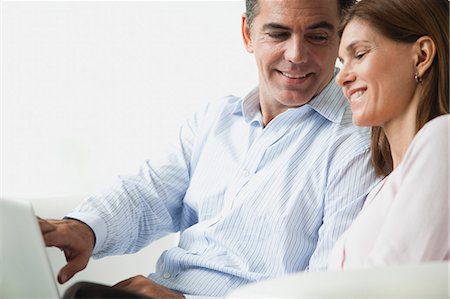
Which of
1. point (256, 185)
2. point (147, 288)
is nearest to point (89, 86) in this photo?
point (256, 185)

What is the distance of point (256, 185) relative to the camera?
6.84 ft

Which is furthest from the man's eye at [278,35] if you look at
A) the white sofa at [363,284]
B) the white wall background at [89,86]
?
the white wall background at [89,86]

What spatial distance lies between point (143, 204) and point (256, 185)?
37 cm

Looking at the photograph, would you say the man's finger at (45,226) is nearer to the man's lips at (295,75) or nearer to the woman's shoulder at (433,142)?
the man's lips at (295,75)

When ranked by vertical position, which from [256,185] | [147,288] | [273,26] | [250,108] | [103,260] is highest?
→ [273,26]

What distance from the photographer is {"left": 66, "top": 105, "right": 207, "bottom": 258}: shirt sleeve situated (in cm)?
215

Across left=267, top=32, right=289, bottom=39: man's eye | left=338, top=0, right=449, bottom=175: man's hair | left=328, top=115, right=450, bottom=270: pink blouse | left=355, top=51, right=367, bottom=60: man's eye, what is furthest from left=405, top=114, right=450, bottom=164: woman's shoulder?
left=267, top=32, right=289, bottom=39: man's eye

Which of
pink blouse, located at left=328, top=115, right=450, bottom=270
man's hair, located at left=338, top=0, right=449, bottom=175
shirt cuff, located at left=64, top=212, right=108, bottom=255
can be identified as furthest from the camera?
shirt cuff, located at left=64, top=212, right=108, bottom=255

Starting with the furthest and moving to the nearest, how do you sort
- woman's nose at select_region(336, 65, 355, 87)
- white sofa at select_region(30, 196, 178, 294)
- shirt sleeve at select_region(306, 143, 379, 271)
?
white sofa at select_region(30, 196, 178, 294) → shirt sleeve at select_region(306, 143, 379, 271) → woman's nose at select_region(336, 65, 355, 87)

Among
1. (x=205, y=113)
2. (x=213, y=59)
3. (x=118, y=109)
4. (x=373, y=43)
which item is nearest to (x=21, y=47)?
(x=118, y=109)

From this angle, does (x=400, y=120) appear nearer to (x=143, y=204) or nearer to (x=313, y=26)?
(x=313, y=26)

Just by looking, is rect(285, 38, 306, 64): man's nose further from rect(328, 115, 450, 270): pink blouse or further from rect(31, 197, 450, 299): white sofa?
rect(31, 197, 450, 299): white sofa

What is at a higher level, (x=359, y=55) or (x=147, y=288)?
(x=359, y=55)

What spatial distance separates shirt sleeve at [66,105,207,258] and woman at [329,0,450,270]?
648 mm
